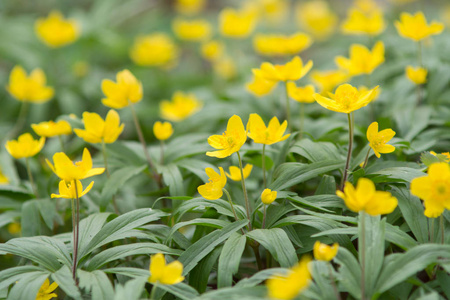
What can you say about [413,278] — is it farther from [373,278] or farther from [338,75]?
[338,75]

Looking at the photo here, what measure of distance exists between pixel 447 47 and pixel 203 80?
209 cm

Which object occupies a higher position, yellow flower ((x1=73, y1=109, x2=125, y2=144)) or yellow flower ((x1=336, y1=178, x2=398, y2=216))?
yellow flower ((x1=73, y1=109, x2=125, y2=144))

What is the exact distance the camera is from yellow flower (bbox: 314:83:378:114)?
1.54 meters

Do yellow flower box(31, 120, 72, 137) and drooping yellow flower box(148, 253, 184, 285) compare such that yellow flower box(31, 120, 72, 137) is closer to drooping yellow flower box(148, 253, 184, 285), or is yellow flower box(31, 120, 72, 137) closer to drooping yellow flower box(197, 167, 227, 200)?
drooping yellow flower box(197, 167, 227, 200)

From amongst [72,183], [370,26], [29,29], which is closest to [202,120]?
[370,26]

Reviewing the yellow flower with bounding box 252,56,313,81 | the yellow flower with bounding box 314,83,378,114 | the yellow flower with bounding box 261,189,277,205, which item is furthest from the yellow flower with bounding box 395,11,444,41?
the yellow flower with bounding box 261,189,277,205

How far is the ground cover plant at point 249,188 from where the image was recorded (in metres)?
1.32

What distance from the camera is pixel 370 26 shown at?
8.02 ft

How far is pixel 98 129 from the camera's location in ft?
5.82

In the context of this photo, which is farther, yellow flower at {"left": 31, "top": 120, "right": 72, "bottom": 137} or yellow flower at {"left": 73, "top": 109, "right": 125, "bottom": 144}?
yellow flower at {"left": 31, "top": 120, "right": 72, "bottom": 137}

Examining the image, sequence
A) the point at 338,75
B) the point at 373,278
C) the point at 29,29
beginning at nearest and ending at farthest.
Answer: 1. the point at 373,278
2. the point at 338,75
3. the point at 29,29

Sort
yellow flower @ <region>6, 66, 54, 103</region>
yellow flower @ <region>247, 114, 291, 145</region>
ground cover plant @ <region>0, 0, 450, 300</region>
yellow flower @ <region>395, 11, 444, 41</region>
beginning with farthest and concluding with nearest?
yellow flower @ <region>6, 66, 54, 103</region> → yellow flower @ <region>395, 11, 444, 41</region> → yellow flower @ <region>247, 114, 291, 145</region> → ground cover plant @ <region>0, 0, 450, 300</region>

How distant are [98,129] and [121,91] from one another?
283mm

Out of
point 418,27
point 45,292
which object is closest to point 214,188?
point 45,292
